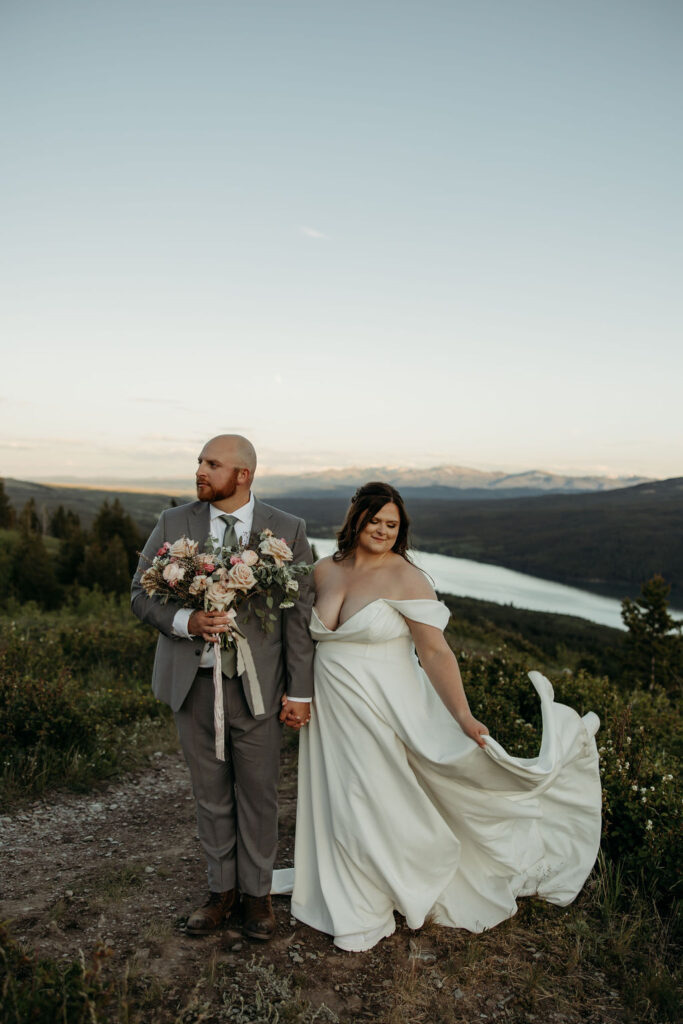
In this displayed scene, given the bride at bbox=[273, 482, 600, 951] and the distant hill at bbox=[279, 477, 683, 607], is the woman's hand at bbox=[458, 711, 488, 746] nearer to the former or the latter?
the bride at bbox=[273, 482, 600, 951]

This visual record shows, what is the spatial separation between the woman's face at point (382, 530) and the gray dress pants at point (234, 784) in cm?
114

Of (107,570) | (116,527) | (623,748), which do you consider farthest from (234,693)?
(116,527)

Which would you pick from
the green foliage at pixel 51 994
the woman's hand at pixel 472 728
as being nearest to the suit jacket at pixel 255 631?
the woman's hand at pixel 472 728

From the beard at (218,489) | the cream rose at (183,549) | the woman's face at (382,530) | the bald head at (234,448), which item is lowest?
the cream rose at (183,549)

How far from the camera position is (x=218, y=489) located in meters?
3.65

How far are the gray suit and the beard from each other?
Answer: 0.79 feet

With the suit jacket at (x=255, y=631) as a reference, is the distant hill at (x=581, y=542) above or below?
below

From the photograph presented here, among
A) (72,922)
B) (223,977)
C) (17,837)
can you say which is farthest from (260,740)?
(17,837)

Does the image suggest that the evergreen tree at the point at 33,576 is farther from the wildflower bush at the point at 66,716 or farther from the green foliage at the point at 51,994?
the green foliage at the point at 51,994

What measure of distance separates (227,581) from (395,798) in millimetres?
1702

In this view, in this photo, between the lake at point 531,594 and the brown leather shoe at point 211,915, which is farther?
the lake at point 531,594

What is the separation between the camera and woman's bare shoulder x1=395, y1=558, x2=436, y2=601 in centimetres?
399

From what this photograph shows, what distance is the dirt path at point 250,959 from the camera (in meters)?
3.26

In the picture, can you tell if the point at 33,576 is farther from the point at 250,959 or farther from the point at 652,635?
the point at 250,959
